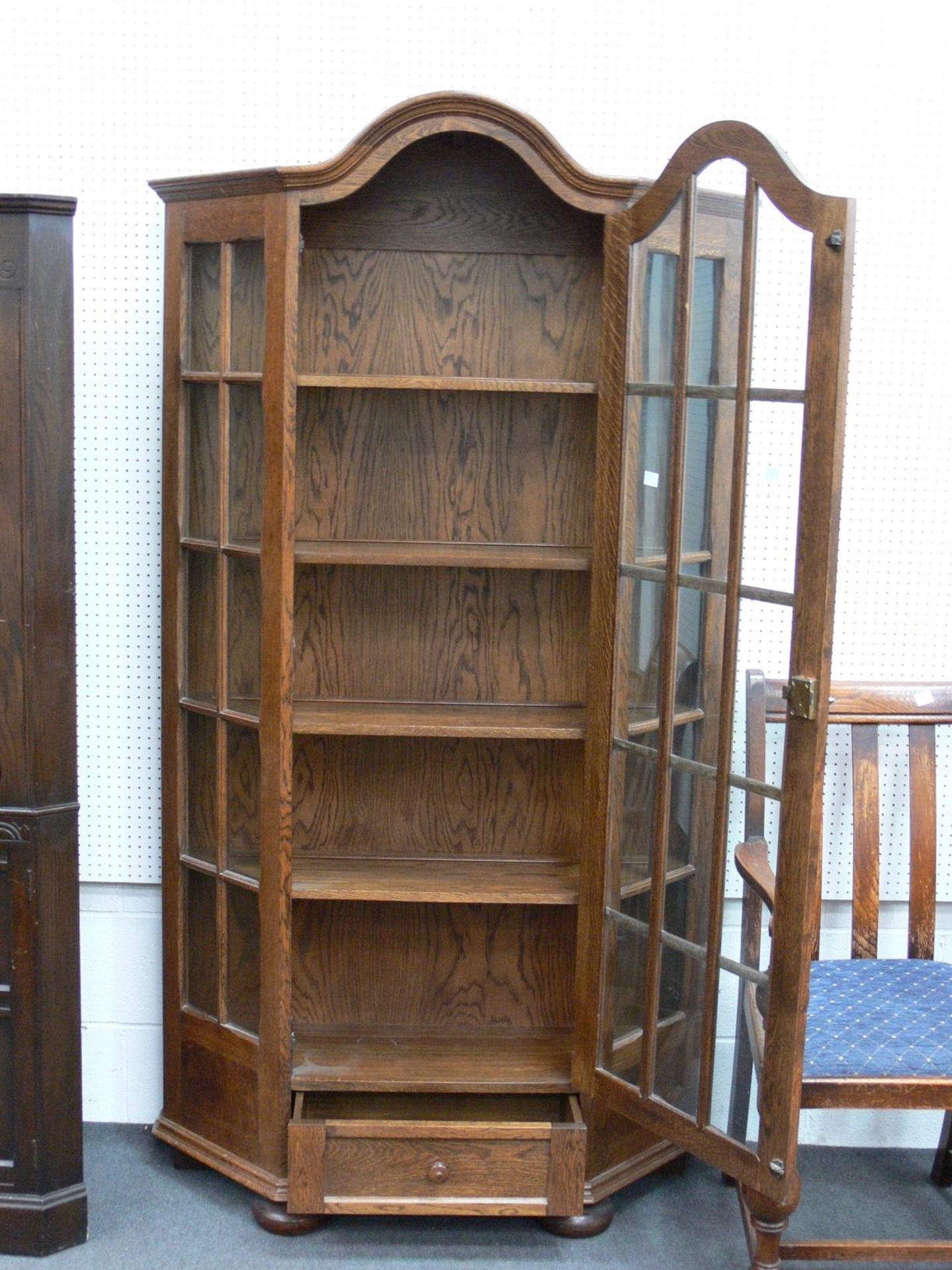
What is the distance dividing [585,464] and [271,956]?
123 cm

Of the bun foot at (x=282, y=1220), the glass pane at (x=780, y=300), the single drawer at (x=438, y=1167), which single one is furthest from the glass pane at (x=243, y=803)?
the glass pane at (x=780, y=300)

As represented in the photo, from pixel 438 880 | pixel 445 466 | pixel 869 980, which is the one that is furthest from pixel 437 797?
pixel 869 980

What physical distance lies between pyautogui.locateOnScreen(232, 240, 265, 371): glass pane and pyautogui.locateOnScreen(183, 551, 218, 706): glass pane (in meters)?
0.41

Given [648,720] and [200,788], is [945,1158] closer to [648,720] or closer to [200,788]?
[648,720]

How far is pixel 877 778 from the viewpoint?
290cm

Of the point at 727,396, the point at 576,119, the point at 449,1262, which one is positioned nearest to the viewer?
the point at 727,396

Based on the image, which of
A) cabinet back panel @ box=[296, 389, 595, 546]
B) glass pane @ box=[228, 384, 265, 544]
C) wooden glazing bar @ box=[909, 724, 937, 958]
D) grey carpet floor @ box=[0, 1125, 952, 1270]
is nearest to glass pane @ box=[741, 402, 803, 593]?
cabinet back panel @ box=[296, 389, 595, 546]

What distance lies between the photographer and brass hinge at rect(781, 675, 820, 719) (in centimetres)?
222

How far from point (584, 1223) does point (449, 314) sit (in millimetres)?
1927

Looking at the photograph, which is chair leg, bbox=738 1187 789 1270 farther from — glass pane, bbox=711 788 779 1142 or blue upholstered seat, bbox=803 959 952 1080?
blue upholstered seat, bbox=803 959 952 1080

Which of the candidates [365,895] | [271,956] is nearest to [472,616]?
[365,895]

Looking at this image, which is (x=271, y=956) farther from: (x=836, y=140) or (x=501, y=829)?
(x=836, y=140)

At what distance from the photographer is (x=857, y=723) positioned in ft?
9.49

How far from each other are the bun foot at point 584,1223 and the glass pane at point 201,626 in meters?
1.29
